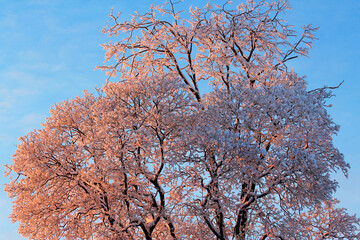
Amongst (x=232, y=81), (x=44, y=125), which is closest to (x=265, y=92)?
(x=232, y=81)

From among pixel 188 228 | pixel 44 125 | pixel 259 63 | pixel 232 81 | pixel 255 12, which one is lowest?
pixel 188 228

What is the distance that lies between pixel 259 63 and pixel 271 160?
7027 millimetres

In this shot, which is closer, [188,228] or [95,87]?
[188,228]

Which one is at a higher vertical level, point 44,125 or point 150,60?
point 150,60

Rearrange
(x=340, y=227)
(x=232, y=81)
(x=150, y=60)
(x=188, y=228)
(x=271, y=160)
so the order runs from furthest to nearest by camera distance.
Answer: (x=150, y=60)
(x=340, y=227)
(x=232, y=81)
(x=188, y=228)
(x=271, y=160)

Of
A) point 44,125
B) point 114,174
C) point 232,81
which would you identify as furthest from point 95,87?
point 232,81

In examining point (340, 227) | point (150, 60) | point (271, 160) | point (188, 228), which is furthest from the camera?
point (150, 60)

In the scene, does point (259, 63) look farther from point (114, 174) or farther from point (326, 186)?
point (114, 174)

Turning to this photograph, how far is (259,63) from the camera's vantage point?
19828 mm

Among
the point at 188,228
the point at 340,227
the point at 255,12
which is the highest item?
the point at 255,12

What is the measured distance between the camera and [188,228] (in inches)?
623

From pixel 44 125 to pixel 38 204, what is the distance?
139 inches

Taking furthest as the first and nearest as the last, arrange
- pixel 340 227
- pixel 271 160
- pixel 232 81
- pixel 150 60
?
pixel 150 60
pixel 340 227
pixel 232 81
pixel 271 160

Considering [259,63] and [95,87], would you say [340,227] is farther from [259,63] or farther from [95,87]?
[95,87]
